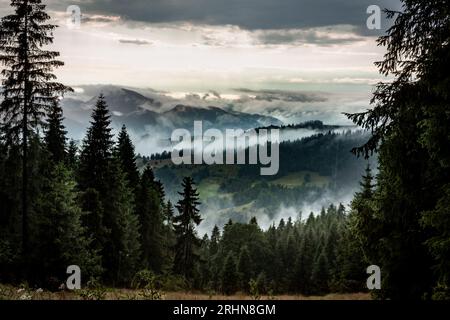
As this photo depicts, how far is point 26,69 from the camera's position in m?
25.1

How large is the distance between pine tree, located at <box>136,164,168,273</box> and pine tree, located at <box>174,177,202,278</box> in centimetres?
236

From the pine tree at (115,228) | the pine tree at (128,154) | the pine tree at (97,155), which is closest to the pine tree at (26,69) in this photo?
the pine tree at (97,155)

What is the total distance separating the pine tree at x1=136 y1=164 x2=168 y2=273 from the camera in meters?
53.3

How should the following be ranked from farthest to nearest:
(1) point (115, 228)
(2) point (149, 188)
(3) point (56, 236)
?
(2) point (149, 188)
(1) point (115, 228)
(3) point (56, 236)

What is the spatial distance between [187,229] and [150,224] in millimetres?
4899

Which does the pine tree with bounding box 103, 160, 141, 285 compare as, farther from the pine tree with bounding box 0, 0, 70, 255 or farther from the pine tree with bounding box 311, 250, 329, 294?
the pine tree with bounding box 311, 250, 329, 294

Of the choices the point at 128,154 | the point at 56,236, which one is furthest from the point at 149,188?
the point at 56,236

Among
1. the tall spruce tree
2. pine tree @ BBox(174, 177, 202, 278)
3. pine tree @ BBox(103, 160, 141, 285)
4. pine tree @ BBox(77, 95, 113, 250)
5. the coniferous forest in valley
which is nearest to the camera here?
the tall spruce tree

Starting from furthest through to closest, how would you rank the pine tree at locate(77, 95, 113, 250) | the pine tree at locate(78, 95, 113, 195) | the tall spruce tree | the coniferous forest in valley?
the pine tree at locate(78, 95, 113, 195) → the pine tree at locate(77, 95, 113, 250) → the coniferous forest in valley → the tall spruce tree

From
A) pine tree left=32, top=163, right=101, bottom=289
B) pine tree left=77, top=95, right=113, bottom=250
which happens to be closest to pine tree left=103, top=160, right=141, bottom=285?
pine tree left=77, top=95, right=113, bottom=250

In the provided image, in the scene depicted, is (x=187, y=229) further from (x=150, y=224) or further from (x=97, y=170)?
(x=97, y=170)

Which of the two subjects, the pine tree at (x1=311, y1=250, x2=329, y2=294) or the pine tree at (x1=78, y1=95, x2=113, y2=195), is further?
the pine tree at (x1=311, y1=250, x2=329, y2=294)

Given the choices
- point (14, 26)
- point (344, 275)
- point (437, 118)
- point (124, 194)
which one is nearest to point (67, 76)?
point (14, 26)
